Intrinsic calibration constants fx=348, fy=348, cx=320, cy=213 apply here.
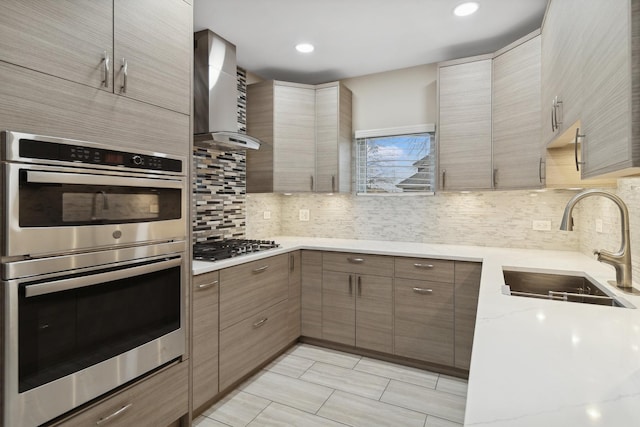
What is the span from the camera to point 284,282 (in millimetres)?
2820

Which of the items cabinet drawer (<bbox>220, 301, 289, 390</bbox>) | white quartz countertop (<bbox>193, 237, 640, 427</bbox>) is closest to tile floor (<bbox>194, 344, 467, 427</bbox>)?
cabinet drawer (<bbox>220, 301, 289, 390</bbox>)

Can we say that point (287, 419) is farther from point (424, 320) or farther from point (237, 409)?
point (424, 320)

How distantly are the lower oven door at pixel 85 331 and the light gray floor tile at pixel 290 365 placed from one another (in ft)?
3.46

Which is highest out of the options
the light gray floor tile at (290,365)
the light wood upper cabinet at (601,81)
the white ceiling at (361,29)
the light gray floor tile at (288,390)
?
the white ceiling at (361,29)

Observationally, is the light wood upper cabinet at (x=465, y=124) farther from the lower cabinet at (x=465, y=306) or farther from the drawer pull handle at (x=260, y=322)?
the drawer pull handle at (x=260, y=322)

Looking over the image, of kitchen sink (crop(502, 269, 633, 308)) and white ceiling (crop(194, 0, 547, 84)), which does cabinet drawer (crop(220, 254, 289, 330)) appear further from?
white ceiling (crop(194, 0, 547, 84))

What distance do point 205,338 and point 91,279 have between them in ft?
2.74

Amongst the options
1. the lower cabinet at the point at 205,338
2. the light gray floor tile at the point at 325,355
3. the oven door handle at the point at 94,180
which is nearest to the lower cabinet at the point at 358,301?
the light gray floor tile at the point at 325,355

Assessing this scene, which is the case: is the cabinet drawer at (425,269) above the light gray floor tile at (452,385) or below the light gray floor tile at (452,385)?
above

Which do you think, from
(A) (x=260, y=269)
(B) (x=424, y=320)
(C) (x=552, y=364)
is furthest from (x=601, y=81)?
(A) (x=260, y=269)

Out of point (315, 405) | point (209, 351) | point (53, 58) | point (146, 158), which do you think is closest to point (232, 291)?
point (209, 351)

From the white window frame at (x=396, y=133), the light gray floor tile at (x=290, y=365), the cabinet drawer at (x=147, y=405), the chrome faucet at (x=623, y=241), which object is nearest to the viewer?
the cabinet drawer at (x=147, y=405)

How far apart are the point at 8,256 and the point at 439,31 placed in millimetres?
2791

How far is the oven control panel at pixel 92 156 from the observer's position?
122 cm
